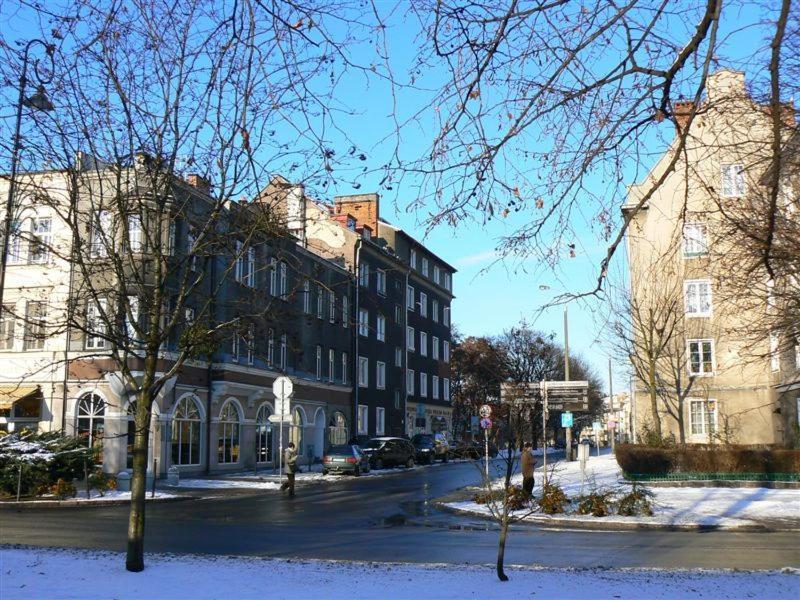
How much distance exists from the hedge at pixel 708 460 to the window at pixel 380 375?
29.2 meters

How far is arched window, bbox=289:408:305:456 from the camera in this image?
43.9 meters

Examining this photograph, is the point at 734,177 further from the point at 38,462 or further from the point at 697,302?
the point at 697,302

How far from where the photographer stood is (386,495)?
25812 mm

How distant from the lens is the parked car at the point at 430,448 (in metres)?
48.6

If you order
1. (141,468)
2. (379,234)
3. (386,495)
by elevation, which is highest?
(379,234)

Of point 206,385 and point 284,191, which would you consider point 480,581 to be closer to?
point 284,191

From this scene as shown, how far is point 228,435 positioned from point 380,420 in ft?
66.2

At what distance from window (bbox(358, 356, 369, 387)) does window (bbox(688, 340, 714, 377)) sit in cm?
2360

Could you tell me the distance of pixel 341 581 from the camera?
27.0 ft

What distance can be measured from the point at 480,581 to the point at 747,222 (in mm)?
6746

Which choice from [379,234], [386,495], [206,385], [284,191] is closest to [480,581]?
[284,191]

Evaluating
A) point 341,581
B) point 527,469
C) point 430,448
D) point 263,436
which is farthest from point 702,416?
point 341,581

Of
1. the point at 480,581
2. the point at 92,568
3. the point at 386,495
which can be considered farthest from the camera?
the point at 386,495

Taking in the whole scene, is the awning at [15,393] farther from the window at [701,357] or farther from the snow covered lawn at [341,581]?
the window at [701,357]
